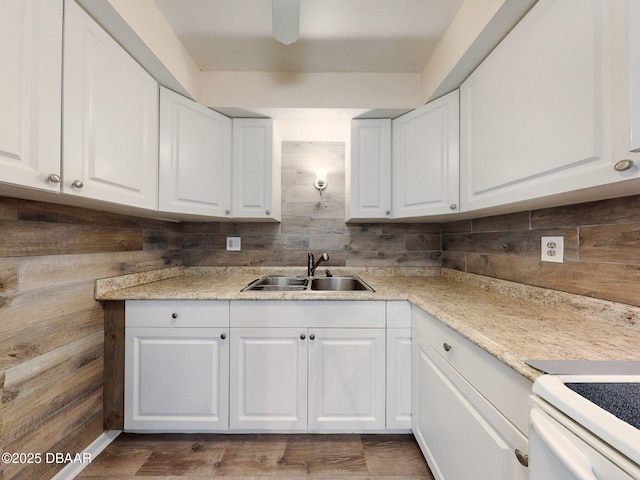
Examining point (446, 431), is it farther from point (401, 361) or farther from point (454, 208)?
point (454, 208)

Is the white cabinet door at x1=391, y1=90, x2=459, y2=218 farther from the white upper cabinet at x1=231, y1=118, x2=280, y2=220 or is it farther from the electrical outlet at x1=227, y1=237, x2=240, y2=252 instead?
the electrical outlet at x1=227, y1=237, x2=240, y2=252

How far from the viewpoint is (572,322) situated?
933 millimetres

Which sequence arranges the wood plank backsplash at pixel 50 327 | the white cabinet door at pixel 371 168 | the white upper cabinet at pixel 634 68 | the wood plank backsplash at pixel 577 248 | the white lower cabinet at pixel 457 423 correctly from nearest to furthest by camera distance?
the white upper cabinet at pixel 634 68
the white lower cabinet at pixel 457 423
the wood plank backsplash at pixel 577 248
the wood plank backsplash at pixel 50 327
the white cabinet door at pixel 371 168

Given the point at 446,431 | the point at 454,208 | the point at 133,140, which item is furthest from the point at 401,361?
the point at 133,140

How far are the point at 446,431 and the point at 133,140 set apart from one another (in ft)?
6.34

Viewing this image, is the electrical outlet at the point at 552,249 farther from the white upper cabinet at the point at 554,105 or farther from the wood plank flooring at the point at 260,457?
the wood plank flooring at the point at 260,457

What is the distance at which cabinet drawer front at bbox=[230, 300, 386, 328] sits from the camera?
1414 mm

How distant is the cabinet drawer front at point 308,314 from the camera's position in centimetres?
141

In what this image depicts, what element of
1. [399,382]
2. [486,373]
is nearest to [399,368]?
[399,382]

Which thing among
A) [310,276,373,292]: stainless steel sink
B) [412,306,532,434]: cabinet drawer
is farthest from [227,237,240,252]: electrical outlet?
[412,306,532,434]: cabinet drawer

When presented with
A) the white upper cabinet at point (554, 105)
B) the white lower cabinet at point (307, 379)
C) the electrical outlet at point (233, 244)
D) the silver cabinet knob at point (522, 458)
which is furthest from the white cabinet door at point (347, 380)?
the electrical outlet at point (233, 244)

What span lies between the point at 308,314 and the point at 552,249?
1.22m

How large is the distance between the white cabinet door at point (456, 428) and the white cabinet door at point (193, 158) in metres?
1.54

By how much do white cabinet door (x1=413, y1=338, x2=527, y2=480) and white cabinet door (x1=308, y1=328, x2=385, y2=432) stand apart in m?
0.20
